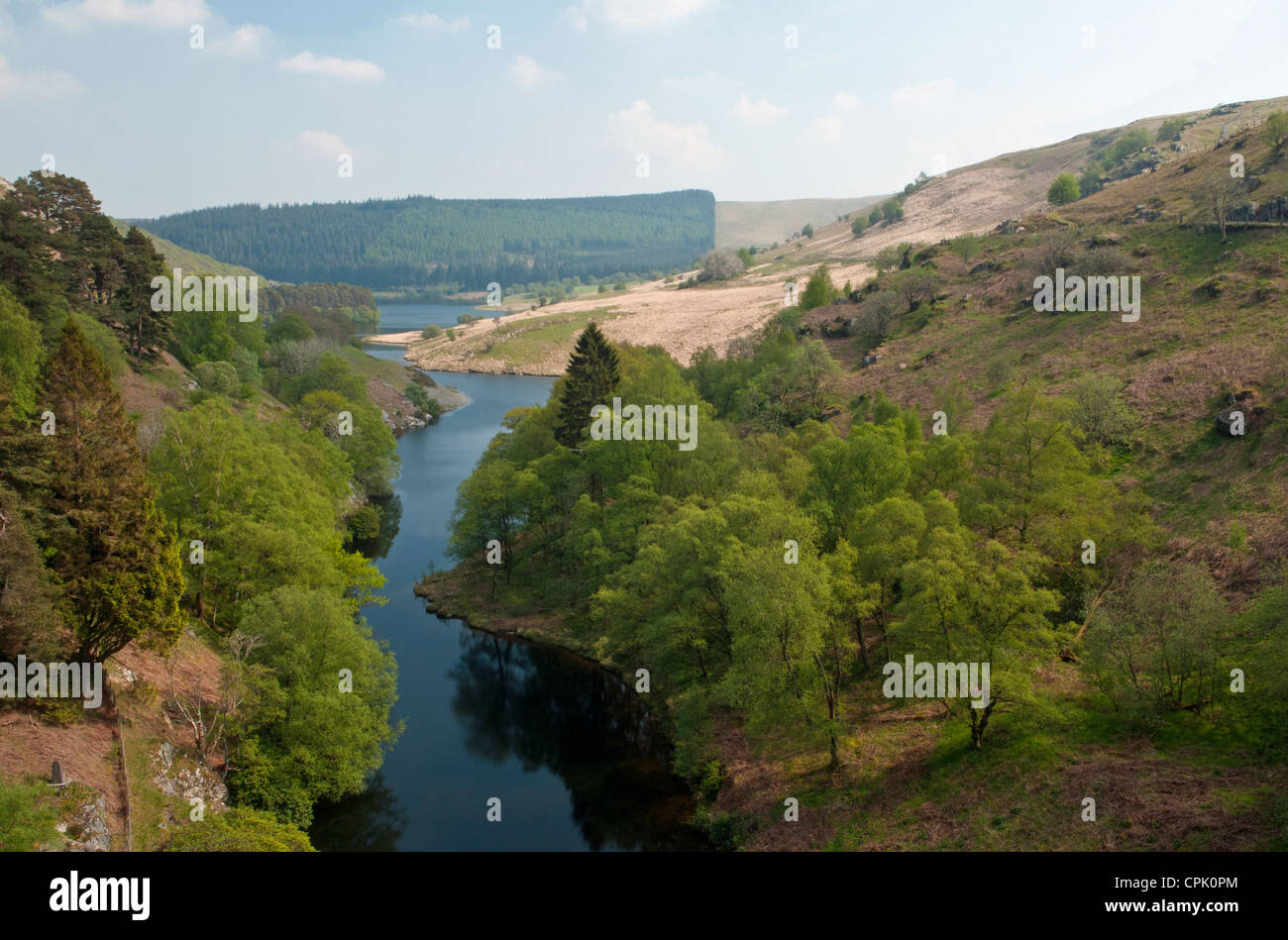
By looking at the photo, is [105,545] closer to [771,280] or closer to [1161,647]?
[1161,647]

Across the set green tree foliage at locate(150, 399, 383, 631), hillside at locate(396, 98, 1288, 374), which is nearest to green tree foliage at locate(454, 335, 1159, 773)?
green tree foliage at locate(150, 399, 383, 631)

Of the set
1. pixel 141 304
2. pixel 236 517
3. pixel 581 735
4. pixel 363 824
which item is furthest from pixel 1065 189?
pixel 363 824

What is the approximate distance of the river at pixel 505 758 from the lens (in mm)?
29016

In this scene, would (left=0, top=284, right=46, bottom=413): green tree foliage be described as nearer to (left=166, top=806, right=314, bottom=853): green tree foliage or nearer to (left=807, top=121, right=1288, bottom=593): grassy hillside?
(left=166, top=806, right=314, bottom=853): green tree foliage

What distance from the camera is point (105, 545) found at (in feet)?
85.7

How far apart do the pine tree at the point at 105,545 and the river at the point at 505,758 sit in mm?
10251

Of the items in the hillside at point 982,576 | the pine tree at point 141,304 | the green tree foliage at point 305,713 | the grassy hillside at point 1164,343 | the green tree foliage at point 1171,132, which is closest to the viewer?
the hillside at point 982,576

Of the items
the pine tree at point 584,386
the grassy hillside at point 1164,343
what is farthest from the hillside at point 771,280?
the pine tree at point 584,386

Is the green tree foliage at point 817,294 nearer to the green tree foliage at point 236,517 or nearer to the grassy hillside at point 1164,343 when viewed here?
the grassy hillside at point 1164,343

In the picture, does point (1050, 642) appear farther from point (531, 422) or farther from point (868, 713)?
point (531, 422)

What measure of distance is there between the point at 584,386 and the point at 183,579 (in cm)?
3697

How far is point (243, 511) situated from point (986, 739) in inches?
1399

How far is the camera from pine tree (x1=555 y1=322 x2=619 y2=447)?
62.1 meters

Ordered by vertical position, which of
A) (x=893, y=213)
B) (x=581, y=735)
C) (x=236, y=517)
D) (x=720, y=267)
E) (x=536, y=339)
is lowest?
(x=581, y=735)
